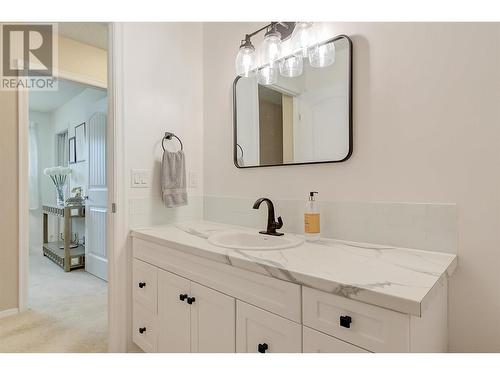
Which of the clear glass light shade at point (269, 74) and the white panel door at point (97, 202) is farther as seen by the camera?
the white panel door at point (97, 202)

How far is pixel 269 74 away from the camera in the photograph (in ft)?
5.15

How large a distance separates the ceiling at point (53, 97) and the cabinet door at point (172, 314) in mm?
2984

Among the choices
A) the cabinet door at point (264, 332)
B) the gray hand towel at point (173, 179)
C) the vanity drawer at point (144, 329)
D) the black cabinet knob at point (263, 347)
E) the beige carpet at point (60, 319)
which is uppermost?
the gray hand towel at point (173, 179)

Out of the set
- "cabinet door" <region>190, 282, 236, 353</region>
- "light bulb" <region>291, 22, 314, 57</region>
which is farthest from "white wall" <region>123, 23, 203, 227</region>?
"light bulb" <region>291, 22, 314, 57</region>

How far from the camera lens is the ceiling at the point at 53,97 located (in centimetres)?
353

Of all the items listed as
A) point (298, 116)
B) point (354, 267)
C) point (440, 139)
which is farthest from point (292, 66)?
point (354, 267)

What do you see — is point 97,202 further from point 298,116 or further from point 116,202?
point 298,116

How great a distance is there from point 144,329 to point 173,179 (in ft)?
2.79

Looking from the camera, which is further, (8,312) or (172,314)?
(8,312)

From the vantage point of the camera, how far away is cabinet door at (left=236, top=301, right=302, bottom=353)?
2.92 feet

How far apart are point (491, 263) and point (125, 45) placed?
200cm

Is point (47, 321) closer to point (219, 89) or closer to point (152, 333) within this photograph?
point (152, 333)

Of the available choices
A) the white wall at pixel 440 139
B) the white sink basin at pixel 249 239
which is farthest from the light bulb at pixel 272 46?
the white sink basin at pixel 249 239

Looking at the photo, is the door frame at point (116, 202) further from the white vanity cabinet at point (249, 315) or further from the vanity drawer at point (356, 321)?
the vanity drawer at point (356, 321)
